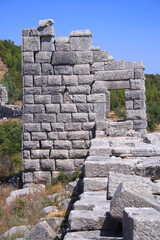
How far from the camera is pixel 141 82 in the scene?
30.9 feet

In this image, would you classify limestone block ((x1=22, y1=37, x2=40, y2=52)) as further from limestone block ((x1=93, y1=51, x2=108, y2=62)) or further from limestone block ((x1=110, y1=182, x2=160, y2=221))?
limestone block ((x1=110, y1=182, x2=160, y2=221))

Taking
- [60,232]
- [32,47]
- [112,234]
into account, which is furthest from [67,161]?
[112,234]

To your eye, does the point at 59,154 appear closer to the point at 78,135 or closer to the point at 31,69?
the point at 78,135

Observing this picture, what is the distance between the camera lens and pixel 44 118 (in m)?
9.49

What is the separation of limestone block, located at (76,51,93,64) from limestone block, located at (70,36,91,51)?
111mm

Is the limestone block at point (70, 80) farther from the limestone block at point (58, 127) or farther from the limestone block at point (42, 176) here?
the limestone block at point (42, 176)

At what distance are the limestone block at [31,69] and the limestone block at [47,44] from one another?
52 cm

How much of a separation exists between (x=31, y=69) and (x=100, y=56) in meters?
2.00

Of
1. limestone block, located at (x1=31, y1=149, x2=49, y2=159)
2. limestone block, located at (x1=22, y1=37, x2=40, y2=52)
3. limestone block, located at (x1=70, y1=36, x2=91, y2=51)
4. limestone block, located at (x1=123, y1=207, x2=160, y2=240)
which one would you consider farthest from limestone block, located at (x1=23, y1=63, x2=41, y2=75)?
limestone block, located at (x1=123, y1=207, x2=160, y2=240)

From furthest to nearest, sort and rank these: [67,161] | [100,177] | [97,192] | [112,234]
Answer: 1. [67,161]
2. [100,177]
3. [97,192]
4. [112,234]

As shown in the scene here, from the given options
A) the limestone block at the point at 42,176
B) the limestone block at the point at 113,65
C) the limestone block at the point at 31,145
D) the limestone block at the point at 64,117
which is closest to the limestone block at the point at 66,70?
the limestone block at the point at 113,65

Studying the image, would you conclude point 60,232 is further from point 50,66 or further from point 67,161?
point 50,66

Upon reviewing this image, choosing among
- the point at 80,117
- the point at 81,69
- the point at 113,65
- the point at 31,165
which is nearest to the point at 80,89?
the point at 81,69

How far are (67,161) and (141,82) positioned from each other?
304 centimetres
